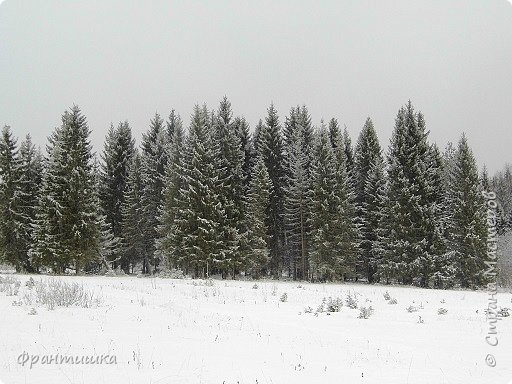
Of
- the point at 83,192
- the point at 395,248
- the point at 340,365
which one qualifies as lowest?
the point at 340,365

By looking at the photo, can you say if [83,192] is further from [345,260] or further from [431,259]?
[431,259]

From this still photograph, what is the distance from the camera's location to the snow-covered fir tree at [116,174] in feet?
159

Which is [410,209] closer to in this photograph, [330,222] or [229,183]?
[330,222]

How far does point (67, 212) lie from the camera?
34.7 m

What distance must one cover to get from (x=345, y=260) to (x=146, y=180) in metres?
22.6

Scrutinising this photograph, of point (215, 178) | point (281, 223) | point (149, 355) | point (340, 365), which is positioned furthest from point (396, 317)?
point (281, 223)

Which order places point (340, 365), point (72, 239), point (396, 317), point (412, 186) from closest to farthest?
1. point (340, 365)
2. point (396, 317)
3. point (72, 239)
4. point (412, 186)

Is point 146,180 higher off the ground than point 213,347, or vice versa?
point 146,180

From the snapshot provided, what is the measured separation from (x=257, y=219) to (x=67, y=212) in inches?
637

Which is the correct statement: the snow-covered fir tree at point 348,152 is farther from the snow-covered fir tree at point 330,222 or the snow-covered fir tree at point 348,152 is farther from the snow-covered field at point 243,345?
the snow-covered field at point 243,345

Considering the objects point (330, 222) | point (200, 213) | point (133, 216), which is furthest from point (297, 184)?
point (133, 216)

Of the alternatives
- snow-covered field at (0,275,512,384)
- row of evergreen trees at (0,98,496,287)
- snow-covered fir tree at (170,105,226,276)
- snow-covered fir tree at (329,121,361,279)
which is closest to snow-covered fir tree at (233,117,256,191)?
row of evergreen trees at (0,98,496,287)

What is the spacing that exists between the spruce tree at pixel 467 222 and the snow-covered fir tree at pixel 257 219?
16.8 m

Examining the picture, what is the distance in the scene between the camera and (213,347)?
7.81 m
